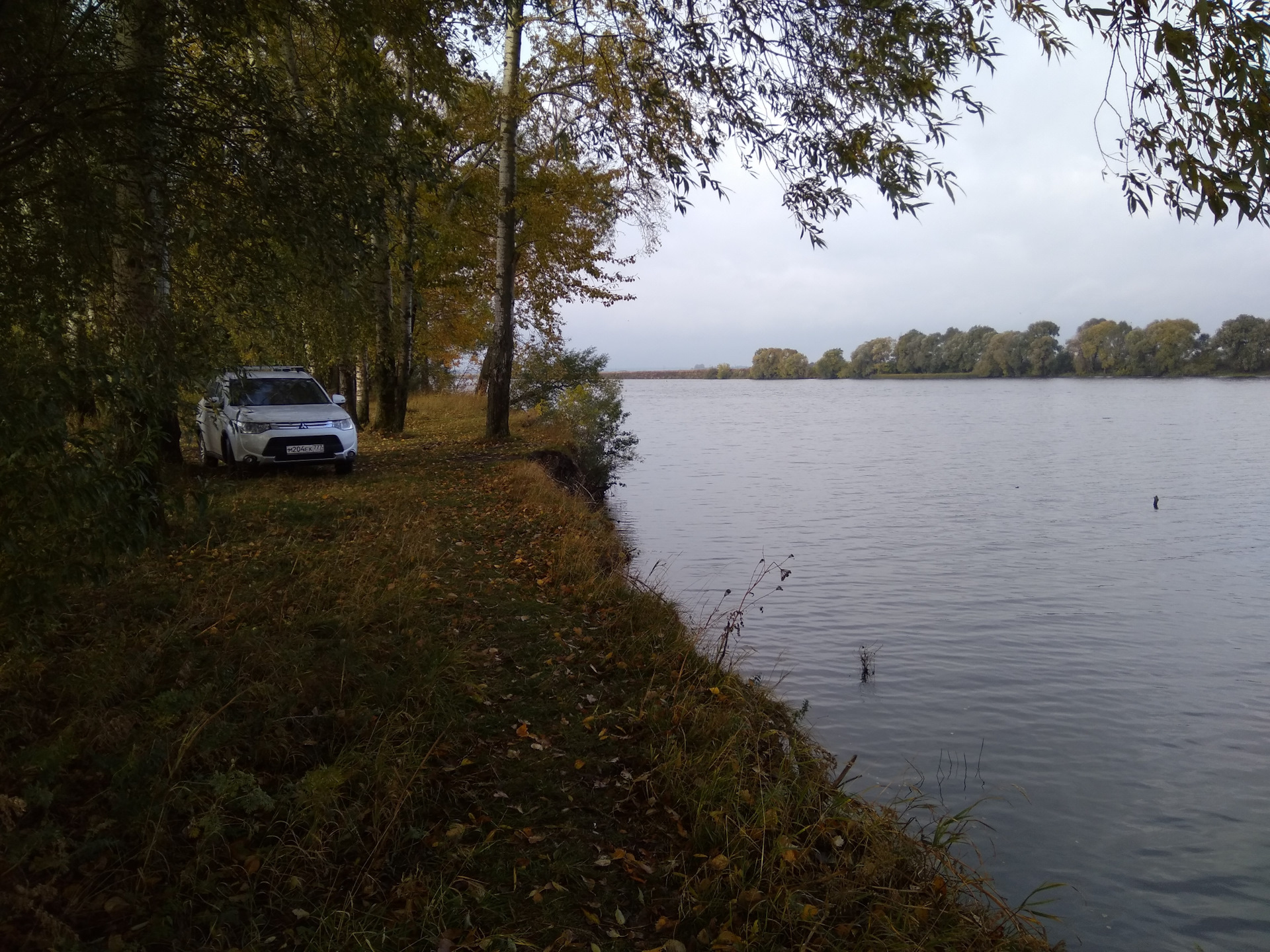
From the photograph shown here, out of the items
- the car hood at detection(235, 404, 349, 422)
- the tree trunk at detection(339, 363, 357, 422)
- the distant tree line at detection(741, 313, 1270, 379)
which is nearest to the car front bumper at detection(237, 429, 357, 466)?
the car hood at detection(235, 404, 349, 422)

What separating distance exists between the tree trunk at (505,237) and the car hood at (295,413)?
5.54 metres

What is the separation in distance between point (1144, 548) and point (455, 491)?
1301 centimetres

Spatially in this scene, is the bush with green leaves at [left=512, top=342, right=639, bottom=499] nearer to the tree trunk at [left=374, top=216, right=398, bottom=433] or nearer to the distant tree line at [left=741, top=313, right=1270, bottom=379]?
the tree trunk at [left=374, top=216, right=398, bottom=433]

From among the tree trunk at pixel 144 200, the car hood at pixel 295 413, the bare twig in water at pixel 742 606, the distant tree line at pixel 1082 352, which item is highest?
the distant tree line at pixel 1082 352

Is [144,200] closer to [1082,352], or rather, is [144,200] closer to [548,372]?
[548,372]

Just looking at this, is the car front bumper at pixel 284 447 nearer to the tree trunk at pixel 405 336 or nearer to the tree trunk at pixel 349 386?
the tree trunk at pixel 405 336

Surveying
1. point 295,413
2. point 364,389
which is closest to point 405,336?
point 364,389

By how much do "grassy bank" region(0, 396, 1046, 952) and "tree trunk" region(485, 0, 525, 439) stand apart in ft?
42.3

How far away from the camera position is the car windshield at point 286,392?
1484cm

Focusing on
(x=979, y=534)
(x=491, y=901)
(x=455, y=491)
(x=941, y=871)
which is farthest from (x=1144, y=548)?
(x=491, y=901)

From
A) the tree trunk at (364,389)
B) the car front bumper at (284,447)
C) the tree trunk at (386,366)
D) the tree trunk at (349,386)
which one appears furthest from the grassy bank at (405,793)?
the tree trunk at (364,389)

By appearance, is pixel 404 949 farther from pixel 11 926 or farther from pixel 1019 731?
pixel 1019 731

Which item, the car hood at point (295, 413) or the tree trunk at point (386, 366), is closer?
the car hood at point (295, 413)

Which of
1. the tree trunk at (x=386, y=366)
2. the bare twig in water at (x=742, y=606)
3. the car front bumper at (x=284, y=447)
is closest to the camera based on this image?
the bare twig in water at (x=742, y=606)
